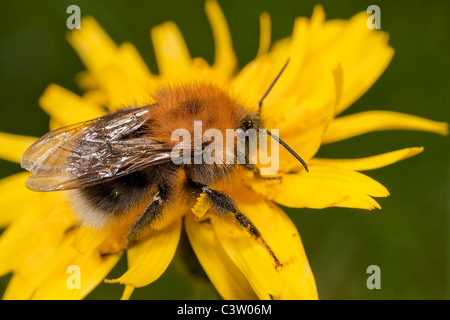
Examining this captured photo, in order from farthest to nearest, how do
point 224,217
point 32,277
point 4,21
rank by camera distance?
point 4,21
point 32,277
point 224,217

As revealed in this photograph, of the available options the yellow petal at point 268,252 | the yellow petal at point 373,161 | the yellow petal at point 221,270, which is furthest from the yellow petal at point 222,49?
the yellow petal at point 221,270

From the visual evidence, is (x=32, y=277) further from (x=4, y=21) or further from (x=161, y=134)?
(x=4, y=21)

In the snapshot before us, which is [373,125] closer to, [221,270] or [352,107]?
[221,270]

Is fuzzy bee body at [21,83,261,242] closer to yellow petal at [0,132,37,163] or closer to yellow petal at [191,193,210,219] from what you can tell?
yellow petal at [191,193,210,219]

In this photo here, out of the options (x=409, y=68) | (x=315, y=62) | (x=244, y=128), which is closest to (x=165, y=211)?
(x=244, y=128)

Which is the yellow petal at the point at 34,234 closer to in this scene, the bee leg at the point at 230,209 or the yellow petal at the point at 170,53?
the bee leg at the point at 230,209

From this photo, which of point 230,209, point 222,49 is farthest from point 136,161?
point 222,49
